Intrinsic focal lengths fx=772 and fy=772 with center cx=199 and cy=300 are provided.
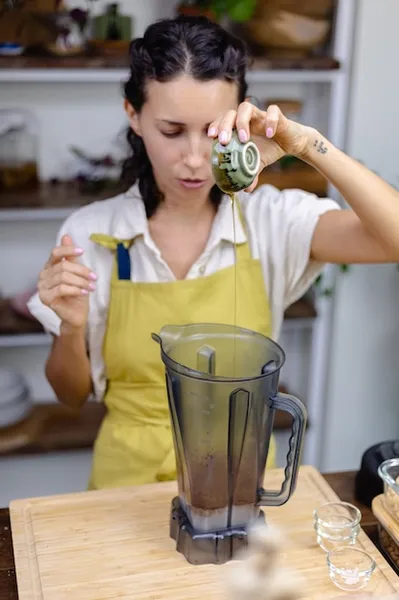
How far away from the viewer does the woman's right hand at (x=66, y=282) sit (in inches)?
46.2

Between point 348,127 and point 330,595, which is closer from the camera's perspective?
point 330,595

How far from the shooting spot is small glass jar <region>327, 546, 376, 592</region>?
94 centimetres

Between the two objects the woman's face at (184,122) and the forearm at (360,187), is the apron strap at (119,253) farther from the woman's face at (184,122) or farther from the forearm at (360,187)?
the forearm at (360,187)

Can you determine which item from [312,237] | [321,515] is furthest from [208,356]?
[312,237]

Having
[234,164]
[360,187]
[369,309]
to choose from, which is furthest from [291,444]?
[369,309]

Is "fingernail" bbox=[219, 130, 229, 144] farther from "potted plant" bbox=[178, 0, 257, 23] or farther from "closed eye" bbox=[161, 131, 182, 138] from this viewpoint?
"potted plant" bbox=[178, 0, 257, 23]

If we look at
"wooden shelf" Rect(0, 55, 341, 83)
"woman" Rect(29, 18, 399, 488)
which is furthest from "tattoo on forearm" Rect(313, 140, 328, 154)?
"wooden shelf" Rect(0, 55, 341, 83)

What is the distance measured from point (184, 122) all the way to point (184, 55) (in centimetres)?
12

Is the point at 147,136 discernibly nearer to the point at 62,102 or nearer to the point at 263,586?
the point at 263,586

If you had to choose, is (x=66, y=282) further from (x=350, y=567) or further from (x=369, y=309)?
(x=369, y=309)

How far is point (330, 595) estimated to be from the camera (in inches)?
36.7

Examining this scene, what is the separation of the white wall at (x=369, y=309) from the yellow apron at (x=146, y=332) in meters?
0.93

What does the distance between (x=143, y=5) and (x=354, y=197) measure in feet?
4.33

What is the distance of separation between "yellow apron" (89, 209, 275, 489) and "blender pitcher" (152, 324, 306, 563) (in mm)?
371
